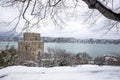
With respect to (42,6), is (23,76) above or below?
below

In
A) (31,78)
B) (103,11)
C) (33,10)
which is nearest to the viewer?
(103,11)

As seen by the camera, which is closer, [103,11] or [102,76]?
[103,11]

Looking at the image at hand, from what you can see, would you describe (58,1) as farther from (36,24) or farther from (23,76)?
(23,76)

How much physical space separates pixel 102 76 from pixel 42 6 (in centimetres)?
271

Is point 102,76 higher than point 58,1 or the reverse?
the reverse

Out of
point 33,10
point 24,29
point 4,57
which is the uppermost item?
point 33,10

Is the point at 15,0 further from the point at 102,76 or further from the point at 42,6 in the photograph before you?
the point at 102,76

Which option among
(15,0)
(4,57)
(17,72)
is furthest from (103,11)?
(4,57)

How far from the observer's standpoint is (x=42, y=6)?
759 centimetres

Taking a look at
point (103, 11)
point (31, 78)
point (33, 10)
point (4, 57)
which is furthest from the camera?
point (4, 57)

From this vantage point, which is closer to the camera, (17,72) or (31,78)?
(31,78)

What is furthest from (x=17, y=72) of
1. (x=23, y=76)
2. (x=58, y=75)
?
(x=58, y=75)

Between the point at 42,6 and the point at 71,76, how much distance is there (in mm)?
2269

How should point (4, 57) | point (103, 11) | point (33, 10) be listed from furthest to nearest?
point (4, 57) < point (33, 10) < point (103, 11)
